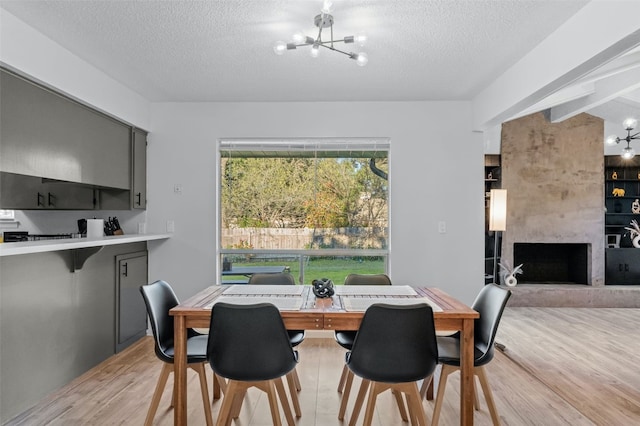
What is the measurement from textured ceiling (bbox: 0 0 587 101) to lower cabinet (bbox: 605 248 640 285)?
428cm

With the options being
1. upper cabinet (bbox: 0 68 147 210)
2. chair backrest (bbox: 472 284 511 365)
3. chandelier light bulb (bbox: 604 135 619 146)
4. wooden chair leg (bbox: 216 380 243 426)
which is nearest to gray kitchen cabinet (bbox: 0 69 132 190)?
upper cabinet (bbox: 0 68 147 210)

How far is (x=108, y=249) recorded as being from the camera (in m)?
3.49

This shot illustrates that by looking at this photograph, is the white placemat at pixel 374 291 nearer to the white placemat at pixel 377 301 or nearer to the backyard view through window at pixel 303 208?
the white placemat at pixel 377 301

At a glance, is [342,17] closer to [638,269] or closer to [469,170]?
[469,170]

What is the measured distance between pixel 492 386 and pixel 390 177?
6.96 ft

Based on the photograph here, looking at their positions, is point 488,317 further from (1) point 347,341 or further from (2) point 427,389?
(1) point 347,341

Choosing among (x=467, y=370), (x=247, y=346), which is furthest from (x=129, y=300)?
(x=467, y=370)

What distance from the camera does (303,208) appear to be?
14.1 feet

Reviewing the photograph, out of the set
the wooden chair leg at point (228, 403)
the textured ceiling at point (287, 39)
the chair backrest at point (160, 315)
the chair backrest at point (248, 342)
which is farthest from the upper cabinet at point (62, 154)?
the wooden chair leg at point (228, 403)

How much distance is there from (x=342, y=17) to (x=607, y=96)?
12.9 feet

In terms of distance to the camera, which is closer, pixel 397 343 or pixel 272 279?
pixel 397 343

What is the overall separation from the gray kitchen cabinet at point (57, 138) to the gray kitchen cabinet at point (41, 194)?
1.58 ft

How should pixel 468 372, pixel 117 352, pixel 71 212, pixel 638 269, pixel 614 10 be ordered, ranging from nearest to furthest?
pixel 614 10, pixel 468 372, pixel 117 352, pixel 71 212, pixel 638 269

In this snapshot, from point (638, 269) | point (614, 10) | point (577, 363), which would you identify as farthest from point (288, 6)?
point (638, 269)
